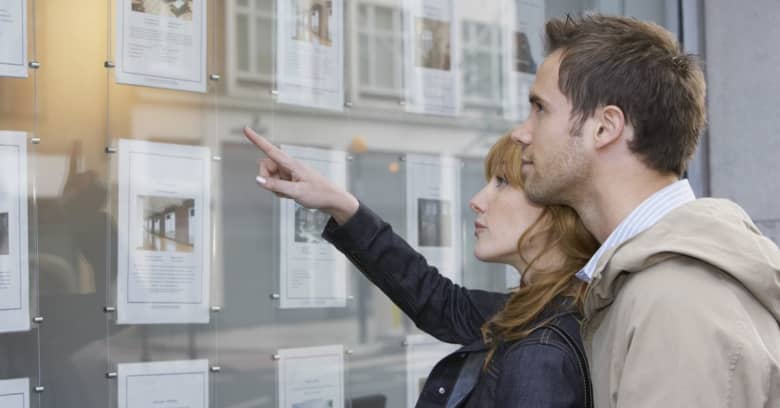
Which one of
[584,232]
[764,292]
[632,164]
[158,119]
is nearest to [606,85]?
[632,164]

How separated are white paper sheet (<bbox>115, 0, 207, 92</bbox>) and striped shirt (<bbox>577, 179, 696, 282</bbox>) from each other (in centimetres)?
165

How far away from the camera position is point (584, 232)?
2590 mm

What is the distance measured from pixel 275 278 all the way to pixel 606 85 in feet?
5.42

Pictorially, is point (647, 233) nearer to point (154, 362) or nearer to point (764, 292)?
point (764, 292)

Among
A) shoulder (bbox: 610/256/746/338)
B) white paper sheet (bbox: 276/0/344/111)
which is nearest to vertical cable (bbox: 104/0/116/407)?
white paper sheet (bbox: 276/0/344/111)

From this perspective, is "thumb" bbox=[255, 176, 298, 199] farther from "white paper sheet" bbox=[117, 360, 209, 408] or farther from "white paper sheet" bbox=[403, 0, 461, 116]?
"white paper sheet" bbox=[403, 0, 461, 116]

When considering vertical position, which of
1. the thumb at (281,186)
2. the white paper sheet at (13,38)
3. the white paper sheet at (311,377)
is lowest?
the white paper sheet at (311,377)

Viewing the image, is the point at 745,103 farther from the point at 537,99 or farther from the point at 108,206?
the point at 108,206

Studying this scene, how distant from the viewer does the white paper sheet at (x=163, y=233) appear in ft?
10.7

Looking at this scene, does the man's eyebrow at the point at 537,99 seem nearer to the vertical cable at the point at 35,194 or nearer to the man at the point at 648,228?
the man at the point at 648,228

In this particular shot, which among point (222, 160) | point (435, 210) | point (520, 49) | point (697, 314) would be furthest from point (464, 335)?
point (520, 49)

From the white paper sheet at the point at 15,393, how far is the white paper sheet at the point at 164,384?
272mm

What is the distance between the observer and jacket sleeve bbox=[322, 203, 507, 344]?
2895 mm

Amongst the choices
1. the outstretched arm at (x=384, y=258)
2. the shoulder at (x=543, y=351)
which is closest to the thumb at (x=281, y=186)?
the outstretched arm at (x=384, y=258)
